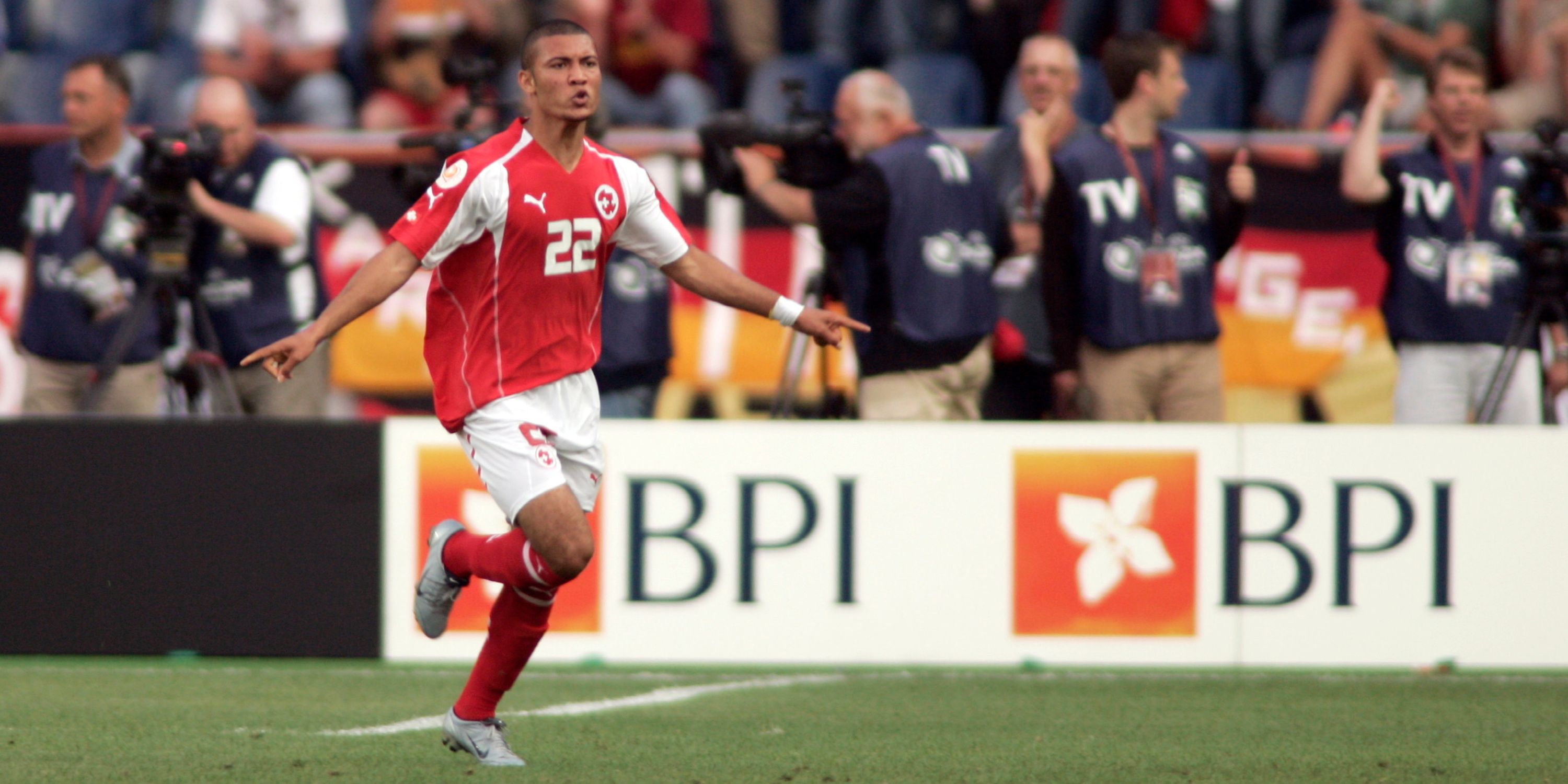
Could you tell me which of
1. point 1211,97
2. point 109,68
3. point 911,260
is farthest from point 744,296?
point 1211,97

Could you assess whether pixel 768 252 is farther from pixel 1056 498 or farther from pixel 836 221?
pixel 1056 498

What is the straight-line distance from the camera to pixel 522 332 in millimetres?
4961

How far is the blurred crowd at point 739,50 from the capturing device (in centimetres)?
1039

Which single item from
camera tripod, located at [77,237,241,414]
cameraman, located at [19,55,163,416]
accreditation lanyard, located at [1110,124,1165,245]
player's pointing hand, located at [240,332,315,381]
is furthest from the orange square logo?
player's pointing hand, located at [240,332,315,381]

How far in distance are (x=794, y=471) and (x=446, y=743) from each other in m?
2.49

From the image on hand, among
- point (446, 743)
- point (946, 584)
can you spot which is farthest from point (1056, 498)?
point (446, 743)

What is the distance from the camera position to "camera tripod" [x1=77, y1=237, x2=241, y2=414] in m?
7.86

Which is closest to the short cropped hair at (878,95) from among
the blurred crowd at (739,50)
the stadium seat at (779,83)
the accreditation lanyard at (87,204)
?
the blurred crowd at (739,50)

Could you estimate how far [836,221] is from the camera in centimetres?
782

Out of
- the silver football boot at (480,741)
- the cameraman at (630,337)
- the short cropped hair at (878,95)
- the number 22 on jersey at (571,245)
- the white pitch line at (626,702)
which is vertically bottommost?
the white pitch line at (626,702)

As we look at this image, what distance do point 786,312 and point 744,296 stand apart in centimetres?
13

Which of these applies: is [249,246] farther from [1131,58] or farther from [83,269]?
[1131,58]

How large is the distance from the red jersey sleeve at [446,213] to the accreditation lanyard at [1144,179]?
386cm

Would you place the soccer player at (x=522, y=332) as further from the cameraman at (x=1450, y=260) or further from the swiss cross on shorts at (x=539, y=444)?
the cameraman at (x=1450, y=260)
